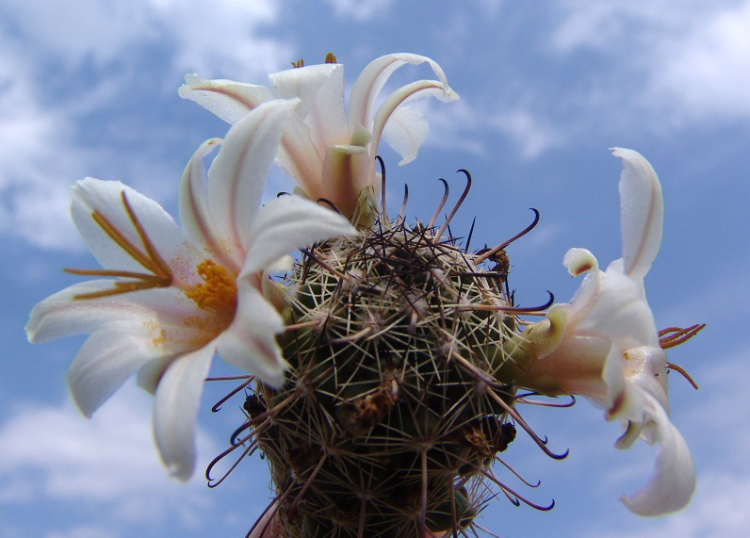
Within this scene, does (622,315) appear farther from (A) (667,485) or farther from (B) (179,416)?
(B) (179,416)

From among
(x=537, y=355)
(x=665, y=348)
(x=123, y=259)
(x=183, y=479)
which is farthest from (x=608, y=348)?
(x=123, y=259)

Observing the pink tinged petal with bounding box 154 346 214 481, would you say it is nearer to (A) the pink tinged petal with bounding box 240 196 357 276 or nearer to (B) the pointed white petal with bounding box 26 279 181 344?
(A) the pink tinged petal with bounding box 240 196 357 276

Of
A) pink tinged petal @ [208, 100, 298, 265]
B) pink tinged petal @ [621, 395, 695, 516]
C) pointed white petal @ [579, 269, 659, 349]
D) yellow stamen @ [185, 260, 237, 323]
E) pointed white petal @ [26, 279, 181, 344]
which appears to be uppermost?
pink tinged petal @ [208, 100, 298, 265]

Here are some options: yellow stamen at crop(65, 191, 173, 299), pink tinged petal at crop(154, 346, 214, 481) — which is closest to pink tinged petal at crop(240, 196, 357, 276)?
pink tinged petal at crop(154, 346, 214, 481)

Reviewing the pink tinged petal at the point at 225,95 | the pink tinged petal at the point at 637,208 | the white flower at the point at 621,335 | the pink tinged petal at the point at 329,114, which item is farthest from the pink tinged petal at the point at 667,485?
the pink tinged petal at the point at 225,95

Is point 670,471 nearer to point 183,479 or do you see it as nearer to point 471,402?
point 471,402

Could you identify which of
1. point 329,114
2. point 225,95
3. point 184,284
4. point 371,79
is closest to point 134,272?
point 184,284

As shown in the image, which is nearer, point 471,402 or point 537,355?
point 471,402
